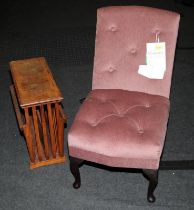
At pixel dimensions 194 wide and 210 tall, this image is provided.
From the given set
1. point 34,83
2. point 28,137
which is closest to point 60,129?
point 28,137

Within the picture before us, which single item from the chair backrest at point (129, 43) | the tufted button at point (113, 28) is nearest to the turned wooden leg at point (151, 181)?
the chair backrest at point (129, 43)

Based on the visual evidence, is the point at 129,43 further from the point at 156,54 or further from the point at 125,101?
the point at 125,101

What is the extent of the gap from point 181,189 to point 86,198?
0.54 meters

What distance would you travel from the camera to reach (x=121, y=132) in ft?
5.67

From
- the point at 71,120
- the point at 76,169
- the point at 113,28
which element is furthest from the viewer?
the point at 71,120

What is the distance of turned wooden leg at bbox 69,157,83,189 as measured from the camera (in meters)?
1.85

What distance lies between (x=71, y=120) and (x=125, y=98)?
0.65m

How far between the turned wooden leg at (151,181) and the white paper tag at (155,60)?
55 cm

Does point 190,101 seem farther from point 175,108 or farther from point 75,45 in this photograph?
point 75,45

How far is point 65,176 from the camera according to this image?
81.9 inches

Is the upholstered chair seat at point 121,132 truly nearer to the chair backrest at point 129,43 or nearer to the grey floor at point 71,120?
the chair backrest at point 129,43

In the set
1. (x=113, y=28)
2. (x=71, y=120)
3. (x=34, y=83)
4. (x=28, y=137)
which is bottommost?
(x=71, y=120)

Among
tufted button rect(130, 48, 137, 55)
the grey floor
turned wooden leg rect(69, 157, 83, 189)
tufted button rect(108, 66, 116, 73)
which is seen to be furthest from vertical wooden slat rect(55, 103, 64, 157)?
tufted button rect(130, 48, 137, 55)

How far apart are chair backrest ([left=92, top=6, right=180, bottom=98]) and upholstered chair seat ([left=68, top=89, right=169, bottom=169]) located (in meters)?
0.13
